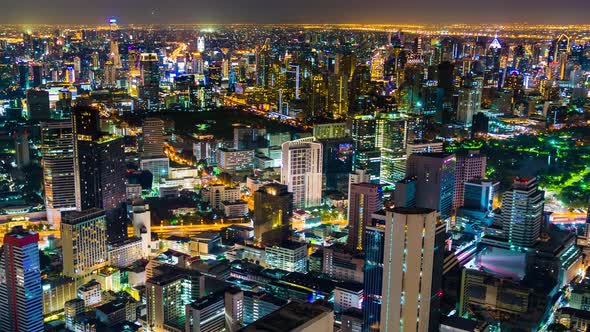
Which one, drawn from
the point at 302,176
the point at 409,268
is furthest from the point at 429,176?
the point at 409,268

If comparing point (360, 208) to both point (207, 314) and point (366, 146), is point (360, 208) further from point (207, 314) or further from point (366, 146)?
point (366, 146)

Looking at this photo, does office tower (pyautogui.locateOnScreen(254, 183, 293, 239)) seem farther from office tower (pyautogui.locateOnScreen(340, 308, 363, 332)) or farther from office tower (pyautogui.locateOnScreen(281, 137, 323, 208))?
office tower (pyautogui.locateOnScreen(340, 308, 363, 332))

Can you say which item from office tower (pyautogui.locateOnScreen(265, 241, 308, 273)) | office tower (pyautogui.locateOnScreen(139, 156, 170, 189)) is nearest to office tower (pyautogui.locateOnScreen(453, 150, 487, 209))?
office tower (pyautogui.locateOnScreen(265, 241, 308, 273))

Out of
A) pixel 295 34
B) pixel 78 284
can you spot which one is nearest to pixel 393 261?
pixel 78 284

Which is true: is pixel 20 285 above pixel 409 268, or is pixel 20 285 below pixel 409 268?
below

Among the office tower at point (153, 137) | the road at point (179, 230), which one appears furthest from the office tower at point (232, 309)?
the office tower at point (153, 137)

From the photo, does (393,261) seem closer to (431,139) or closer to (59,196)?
(59,196)
